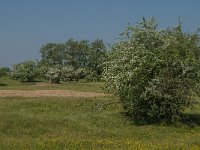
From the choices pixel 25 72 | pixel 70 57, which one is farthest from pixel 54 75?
pixel 70 57

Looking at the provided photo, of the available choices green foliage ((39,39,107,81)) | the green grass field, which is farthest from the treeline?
the green grass field

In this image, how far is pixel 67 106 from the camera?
90.4ft

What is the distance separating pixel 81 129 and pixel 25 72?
46.1 m

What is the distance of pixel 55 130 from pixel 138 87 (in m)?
4.79

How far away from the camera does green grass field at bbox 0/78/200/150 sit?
51.6ft

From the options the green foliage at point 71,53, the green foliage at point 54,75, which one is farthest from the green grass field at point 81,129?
the green foliage at point 71,53

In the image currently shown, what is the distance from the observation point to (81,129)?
20844mm

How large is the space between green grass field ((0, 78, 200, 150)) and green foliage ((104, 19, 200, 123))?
954 mm

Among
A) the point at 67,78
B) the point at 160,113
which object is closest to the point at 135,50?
the point at 160,113

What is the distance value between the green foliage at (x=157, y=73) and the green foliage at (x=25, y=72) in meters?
43.5

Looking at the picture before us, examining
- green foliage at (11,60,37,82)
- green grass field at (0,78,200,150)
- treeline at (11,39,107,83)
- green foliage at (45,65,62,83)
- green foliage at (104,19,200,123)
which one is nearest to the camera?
green grass field at (0,78,200,150)

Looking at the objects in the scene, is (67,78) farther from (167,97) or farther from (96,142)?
(96,142)

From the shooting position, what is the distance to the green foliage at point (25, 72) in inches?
2603

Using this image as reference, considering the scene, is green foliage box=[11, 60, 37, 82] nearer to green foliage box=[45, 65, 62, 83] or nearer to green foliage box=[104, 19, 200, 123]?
green foliage box=[45, 65, 62, 83]
